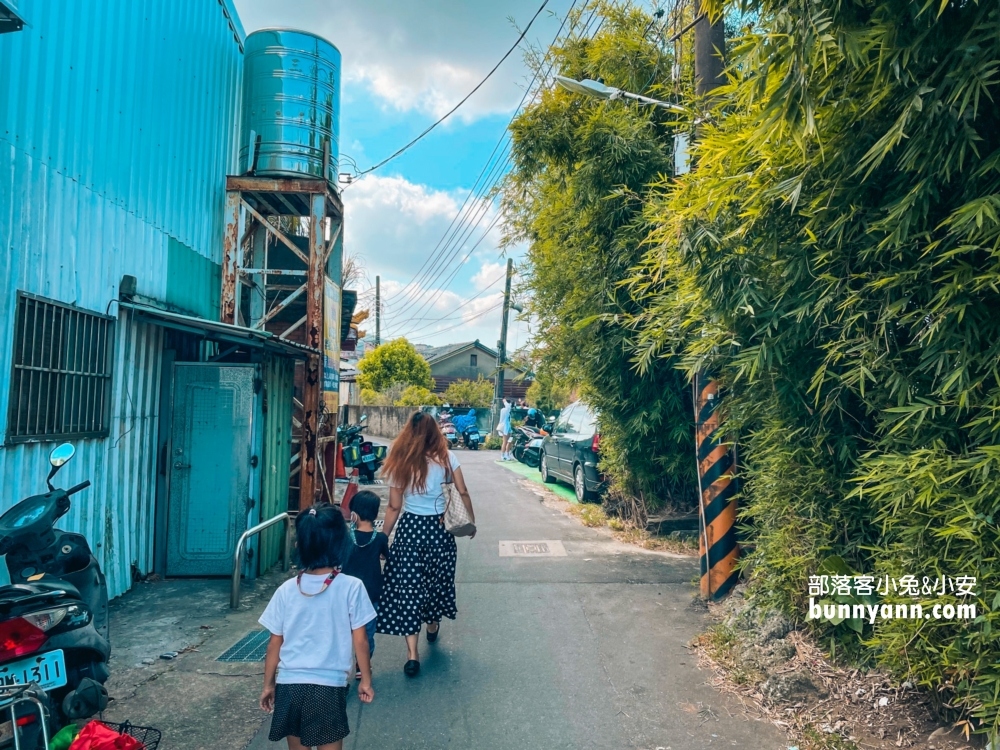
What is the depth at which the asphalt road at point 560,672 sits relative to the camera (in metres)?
3.85

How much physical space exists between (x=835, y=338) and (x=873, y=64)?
150 cm

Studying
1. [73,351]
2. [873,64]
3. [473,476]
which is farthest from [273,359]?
[473,476]

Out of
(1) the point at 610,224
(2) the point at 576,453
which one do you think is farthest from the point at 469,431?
(1) the point at 610,224

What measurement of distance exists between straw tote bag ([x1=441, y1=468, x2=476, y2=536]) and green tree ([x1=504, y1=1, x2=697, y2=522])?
10.5 feet

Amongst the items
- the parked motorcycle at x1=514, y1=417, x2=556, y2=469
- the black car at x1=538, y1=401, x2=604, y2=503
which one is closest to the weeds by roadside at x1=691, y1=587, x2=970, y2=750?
the black car at x1=538, y1=401, x2=604, y2=503

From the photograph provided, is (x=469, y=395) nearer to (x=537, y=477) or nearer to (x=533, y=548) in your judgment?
(x=537, y=477)

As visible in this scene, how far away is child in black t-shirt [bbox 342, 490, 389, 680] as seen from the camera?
14.7 ft

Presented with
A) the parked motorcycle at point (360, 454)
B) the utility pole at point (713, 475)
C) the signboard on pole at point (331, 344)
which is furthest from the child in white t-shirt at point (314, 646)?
the parked motorcycle at point (360, 454)

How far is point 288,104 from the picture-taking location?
339 inches

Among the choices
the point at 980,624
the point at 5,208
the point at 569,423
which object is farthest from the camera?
the point at 569,423

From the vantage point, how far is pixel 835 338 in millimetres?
3953

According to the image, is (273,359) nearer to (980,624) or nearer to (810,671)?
(810,671)

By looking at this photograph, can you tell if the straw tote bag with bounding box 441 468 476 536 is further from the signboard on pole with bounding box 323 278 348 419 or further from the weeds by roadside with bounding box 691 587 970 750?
the signboard on pole with bounding box 323 278 348 419

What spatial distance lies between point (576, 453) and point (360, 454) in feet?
14.0
